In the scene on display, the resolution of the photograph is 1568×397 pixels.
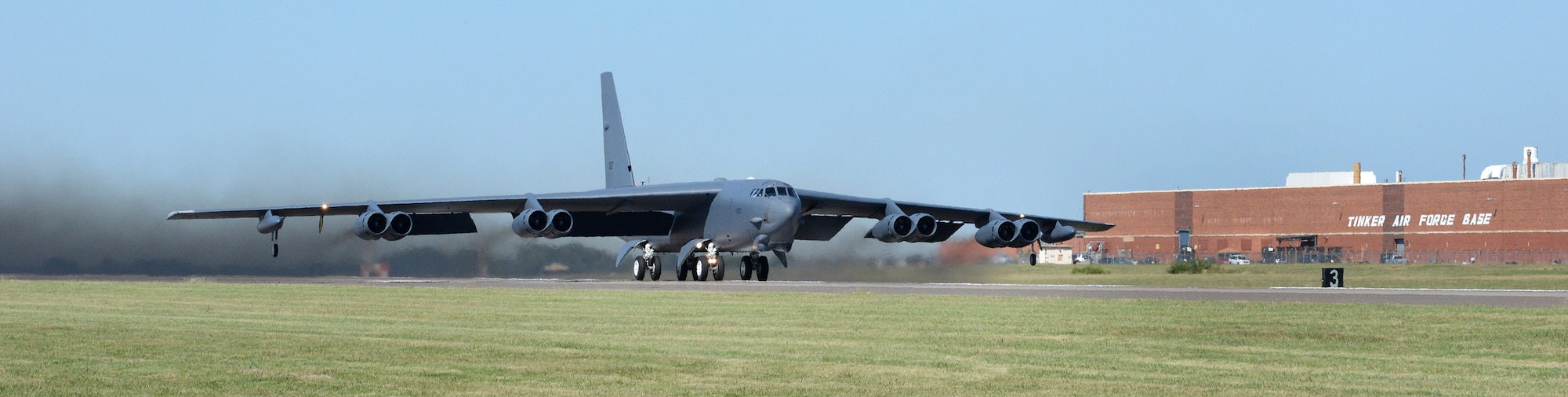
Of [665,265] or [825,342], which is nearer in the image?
[825,342]

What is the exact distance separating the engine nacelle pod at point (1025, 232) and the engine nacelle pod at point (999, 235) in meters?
0.08

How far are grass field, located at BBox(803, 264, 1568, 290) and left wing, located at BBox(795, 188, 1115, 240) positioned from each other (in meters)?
1.64

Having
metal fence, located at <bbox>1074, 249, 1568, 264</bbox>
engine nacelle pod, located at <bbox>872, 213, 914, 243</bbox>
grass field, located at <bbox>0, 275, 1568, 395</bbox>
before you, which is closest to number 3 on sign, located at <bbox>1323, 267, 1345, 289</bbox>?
engine nacelle pod, located at <bbox>872, 213, 914, 243</bbox>

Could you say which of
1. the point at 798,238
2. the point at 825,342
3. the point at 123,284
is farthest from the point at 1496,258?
the point at 825,342

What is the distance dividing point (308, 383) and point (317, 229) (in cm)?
3686

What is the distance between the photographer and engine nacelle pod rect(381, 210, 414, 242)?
41781 mm

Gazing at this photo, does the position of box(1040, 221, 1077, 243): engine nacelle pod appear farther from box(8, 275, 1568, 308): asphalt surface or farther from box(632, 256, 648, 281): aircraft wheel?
box(632, 256, 648, 281): aircraft wheel

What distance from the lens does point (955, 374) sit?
13.5 metres

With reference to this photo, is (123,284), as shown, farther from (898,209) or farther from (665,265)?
(898,209)

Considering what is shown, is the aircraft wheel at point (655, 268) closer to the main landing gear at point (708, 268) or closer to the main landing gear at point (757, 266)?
the main landing gear at point (708, 268)

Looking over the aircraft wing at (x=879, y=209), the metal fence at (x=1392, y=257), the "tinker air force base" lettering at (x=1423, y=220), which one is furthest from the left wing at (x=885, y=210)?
the "tinker air force base" lettering at (x=1423, y=220)

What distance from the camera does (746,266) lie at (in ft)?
146

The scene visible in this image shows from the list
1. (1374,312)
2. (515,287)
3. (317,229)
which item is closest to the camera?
(1374,312)

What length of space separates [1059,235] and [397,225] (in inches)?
741
